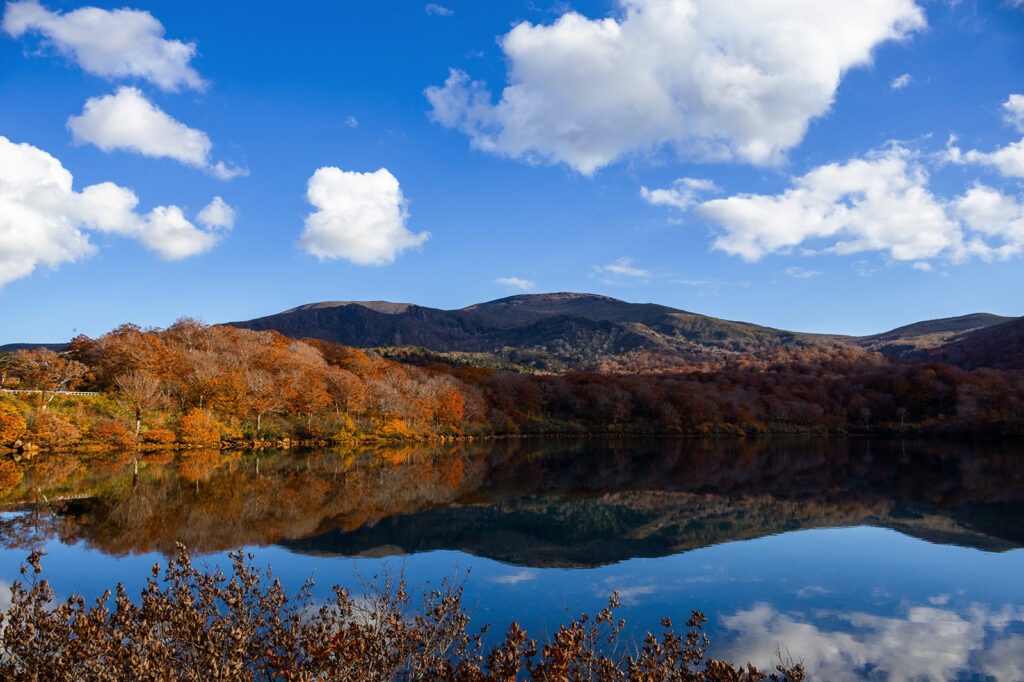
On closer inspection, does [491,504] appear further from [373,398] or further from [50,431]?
[373,398]

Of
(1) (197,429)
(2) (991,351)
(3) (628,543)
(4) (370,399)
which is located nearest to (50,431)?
(1) (197,429)

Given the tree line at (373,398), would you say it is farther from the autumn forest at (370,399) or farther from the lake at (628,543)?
the lake at (628,543)

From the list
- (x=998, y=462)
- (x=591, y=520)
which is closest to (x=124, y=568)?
(x=591, y=520)

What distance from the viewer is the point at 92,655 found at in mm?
5246

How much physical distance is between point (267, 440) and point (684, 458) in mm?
36409

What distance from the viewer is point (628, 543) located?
18312mm

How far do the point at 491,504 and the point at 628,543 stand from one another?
8308 millimetres

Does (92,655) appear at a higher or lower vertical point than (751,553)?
higher

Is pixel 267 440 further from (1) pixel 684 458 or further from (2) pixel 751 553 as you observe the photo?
(2) pixel 751 553

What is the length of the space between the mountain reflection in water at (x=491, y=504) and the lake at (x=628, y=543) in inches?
6.1

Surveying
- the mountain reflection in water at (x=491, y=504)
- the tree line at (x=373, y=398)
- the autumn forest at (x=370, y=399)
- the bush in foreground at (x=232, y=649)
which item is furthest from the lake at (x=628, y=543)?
the tree line at (x=373, y=398)

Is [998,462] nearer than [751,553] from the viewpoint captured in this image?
Answer: No

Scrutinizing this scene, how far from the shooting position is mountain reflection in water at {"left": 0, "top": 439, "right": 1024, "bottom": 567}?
17797mm

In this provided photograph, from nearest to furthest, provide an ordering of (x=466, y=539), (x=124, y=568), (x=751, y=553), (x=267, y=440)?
(x=124, y=568)
(x=751, y=553)
(x=466, y=539)
(x=267, y=440)
